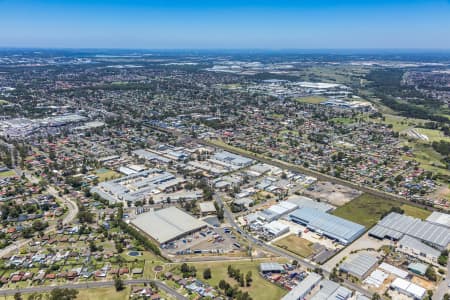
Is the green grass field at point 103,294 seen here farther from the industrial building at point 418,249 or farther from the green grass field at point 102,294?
the industrial building at point 418,249

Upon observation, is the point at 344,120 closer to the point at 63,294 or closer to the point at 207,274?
the point at 207,274

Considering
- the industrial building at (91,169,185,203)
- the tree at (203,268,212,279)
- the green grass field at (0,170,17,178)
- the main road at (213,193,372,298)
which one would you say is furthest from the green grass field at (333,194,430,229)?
the green grass field at (0,170,17,178)

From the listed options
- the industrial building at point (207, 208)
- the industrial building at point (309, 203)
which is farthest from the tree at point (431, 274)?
the industrial building at point (207, 208)

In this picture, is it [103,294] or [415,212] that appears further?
[415,212]

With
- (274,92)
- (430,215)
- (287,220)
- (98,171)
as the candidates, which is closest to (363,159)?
(430,215)

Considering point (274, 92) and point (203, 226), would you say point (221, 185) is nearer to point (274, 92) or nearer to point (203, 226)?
point (203, 226)

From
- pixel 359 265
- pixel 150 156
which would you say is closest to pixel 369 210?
pixel 359 265
